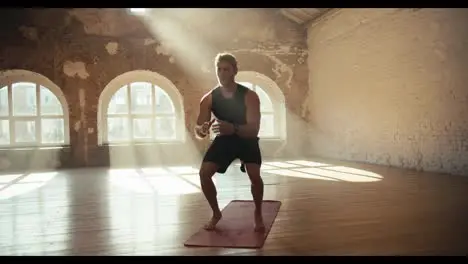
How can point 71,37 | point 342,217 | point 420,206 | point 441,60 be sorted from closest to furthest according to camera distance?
point 342,217 → point 420,206 → point 441,60 → point 71,37

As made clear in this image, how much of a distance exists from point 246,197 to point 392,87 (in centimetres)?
422

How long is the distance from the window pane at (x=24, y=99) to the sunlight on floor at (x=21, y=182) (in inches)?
84.1

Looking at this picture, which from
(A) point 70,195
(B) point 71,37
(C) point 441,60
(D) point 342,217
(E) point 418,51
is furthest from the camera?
(B) point 71,37

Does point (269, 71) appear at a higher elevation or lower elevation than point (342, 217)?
higher

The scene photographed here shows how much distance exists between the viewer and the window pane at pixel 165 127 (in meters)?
10.4

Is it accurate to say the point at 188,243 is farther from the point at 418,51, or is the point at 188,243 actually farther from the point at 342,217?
the point at 418,51

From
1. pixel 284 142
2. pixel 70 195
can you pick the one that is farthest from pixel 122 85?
pixel 70 195

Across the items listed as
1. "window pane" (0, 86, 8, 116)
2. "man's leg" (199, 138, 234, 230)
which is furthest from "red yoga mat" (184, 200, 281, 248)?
"window pane" (0, 86, 8, 116)

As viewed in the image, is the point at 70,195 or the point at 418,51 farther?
the point at 418,51

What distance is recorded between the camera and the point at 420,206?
407 centimetres

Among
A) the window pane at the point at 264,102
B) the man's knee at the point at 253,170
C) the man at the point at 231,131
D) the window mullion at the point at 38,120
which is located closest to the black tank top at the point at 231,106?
the man at the point at 231,131

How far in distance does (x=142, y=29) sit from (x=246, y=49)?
8.20 ft

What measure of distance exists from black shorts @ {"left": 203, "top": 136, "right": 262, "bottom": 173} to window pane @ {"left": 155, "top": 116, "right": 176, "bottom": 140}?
730cm

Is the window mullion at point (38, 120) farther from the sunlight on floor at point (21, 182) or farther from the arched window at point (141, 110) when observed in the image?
the sunlight on floor at point (21, 182)
